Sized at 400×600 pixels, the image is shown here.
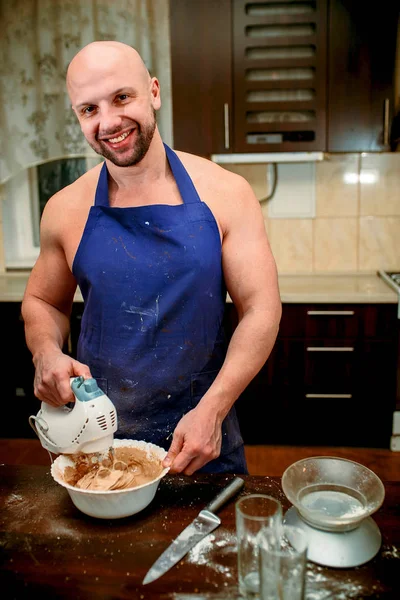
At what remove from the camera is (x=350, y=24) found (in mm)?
2852

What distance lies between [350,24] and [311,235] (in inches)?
44.8

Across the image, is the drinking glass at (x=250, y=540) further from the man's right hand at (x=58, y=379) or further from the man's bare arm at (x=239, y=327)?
the man's right hand at (x=58, y=379)

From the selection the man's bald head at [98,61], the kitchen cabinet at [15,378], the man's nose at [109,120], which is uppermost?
the man's bald head at [98,61]

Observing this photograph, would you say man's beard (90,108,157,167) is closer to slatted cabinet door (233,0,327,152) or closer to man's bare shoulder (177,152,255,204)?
man's bare shoulder (177,152,255,204)

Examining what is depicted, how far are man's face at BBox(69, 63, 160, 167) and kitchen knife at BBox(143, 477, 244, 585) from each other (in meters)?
0.81

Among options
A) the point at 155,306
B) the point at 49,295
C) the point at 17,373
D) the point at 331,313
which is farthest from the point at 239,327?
the point at 17,373

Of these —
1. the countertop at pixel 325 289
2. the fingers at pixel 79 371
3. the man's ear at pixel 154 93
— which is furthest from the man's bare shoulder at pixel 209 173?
the countertop at pixel 325 289

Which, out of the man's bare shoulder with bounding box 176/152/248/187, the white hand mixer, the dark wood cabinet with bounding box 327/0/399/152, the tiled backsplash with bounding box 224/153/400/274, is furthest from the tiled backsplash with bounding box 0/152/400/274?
the white hand mixer

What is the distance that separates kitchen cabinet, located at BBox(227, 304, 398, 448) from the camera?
115 inches

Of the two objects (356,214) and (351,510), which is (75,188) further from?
(356,214)

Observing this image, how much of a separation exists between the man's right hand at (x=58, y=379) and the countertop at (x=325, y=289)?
180 centimetres

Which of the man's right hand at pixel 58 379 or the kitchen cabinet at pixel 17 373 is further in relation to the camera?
the kitchen cabinet at pixel 17 373

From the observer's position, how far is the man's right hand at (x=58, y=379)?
1.18 metres

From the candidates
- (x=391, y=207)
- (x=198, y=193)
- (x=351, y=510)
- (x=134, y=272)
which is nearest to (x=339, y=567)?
(x=351, y=510)
